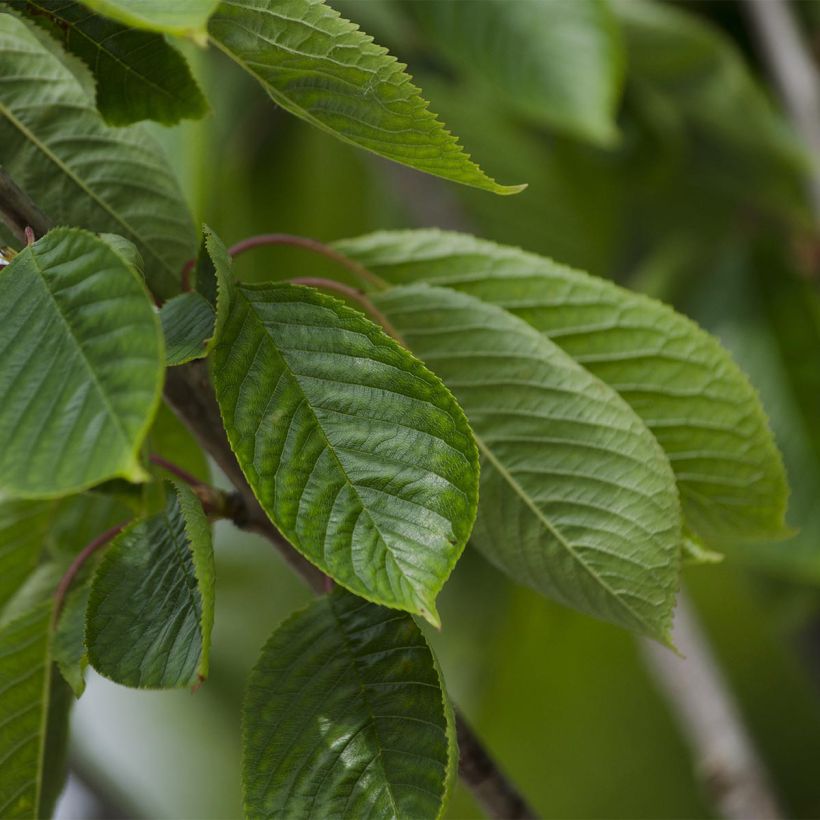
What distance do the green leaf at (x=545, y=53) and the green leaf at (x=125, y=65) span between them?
1.18 feet

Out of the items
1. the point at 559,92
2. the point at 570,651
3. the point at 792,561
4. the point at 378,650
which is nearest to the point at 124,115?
the point at 378,650

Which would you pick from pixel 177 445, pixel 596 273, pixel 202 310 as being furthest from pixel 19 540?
pixel 596 273

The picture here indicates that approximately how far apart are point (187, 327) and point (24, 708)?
0.50 feet

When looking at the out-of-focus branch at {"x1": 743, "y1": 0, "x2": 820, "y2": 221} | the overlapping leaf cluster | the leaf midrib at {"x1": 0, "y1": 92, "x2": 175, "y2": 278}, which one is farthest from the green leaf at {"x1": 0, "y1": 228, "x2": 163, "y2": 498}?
the out-of-focus branch at {"x1": 743, "y1": 0, "x2": 820, "y2": 221}

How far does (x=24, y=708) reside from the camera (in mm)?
364

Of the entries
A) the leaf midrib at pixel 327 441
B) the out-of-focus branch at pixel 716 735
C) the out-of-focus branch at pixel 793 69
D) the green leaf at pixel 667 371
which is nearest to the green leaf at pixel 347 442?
the leaf midrib at pixel 327 441

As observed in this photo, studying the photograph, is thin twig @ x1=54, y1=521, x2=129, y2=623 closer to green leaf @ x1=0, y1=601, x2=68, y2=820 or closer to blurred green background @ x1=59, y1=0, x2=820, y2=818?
green leaf @ x1=0, y1=601, x2=68, y2=820

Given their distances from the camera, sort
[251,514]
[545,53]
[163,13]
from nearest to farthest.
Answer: [163,13] → [251,514] → [545,53]

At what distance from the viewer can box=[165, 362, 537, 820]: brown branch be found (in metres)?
0.35

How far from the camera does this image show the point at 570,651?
1.20 meters

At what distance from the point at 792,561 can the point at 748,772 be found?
5.9 inches

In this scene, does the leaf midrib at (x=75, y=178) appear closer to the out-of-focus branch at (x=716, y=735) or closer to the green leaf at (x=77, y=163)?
the green leaf at (x=77, y=163)

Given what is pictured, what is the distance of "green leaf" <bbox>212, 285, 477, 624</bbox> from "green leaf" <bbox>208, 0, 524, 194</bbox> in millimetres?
46

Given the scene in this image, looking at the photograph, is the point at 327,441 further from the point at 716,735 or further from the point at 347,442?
the point at 716,735
